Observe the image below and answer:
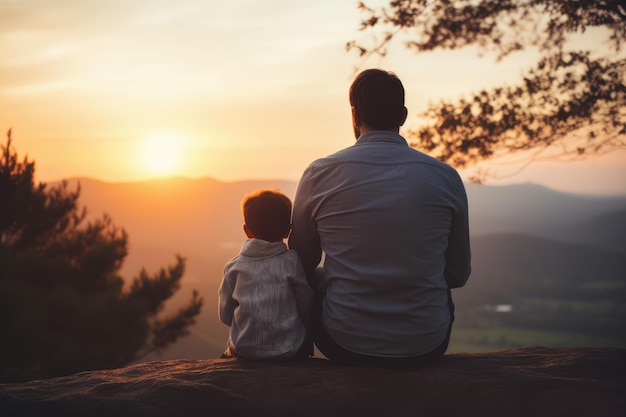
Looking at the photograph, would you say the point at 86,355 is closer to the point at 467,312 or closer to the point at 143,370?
the point at 143,370

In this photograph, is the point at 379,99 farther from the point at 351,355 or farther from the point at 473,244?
the point at 473,244

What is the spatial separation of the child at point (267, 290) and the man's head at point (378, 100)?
2.00ft

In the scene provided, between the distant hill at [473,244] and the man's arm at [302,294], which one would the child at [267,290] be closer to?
the man's arm at [302,294]

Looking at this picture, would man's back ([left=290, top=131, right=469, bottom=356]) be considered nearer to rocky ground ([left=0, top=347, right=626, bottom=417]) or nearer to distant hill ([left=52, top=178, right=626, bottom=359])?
rocky ground ([left=0, top=347, right=626, bottom=417])

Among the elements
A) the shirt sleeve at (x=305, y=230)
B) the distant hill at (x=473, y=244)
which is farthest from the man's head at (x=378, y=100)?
the distant hill at (x=473, y=244)

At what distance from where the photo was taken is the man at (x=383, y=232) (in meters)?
2.73

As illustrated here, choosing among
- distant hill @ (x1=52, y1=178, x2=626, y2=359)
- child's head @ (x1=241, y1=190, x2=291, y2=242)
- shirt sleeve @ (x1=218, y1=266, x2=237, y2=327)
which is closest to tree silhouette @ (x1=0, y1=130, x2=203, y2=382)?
shirt sleeve @ (x1=218, y1=266, x2=237, y2=327)

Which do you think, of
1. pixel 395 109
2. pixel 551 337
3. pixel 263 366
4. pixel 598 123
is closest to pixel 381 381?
pixel 263 366

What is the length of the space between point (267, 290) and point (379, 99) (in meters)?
1.07

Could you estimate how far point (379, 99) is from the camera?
288cm

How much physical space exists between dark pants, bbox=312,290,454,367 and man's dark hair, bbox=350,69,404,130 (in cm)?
91

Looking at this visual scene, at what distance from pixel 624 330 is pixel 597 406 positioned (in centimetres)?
6461

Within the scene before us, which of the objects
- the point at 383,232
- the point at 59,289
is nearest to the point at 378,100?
the point at 383,232

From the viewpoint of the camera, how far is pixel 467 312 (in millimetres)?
75250
